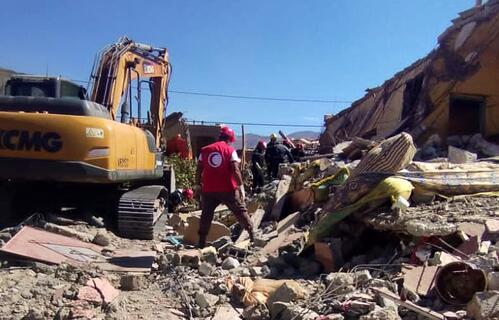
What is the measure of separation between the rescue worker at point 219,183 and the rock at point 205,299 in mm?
2548

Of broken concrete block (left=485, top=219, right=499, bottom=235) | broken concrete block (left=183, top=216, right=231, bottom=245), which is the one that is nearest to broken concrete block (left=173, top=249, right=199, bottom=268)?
broken concrete block (left=183, top=216, right=231, bottom=245)

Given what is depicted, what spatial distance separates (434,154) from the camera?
11.3 m

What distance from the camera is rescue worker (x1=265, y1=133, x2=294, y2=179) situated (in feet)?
50.6

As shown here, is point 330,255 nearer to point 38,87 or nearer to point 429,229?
point 429,229

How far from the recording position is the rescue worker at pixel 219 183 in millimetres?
7426

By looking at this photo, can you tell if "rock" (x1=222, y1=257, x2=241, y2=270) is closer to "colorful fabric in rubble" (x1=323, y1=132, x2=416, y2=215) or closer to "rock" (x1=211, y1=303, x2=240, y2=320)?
"colorful fabric in rubble" (x1=323, y1=132, x2=416, y2=215)

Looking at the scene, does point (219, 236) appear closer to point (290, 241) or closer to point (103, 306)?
point (290, 241)

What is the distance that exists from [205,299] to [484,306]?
220cm

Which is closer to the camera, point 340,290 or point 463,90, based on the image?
point 340,290

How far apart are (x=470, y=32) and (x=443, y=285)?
30.0 ft

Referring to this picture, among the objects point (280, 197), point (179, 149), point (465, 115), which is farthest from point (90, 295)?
point (179, 149)

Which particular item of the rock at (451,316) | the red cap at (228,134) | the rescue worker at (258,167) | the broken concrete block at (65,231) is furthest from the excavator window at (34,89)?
the rock at (451,316)

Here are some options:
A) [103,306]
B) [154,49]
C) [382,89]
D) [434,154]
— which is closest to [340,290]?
[103,306]

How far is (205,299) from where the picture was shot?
4.88m
